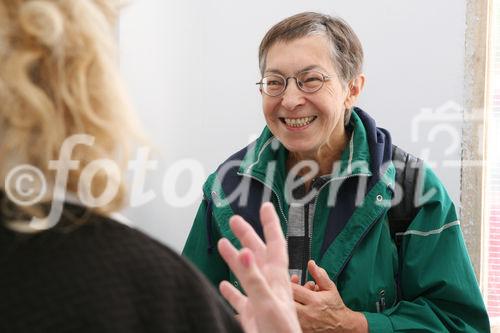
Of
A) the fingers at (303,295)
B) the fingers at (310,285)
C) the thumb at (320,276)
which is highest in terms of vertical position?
the thumb at (320,276)

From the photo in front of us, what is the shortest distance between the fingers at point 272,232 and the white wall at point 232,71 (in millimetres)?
2015

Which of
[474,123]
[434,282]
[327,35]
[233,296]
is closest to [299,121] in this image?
[327,35]

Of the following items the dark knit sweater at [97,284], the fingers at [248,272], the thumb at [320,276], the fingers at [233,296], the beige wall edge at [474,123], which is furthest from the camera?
the beige wall edge at [474,123]

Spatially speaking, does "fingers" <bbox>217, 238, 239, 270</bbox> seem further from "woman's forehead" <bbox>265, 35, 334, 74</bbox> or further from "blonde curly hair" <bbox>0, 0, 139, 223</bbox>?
"woman's forehead" <bbox>265, 35, 334, 74</bbox>

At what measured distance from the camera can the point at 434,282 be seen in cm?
173

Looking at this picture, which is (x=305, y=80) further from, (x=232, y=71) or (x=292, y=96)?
(x=232, y=71)

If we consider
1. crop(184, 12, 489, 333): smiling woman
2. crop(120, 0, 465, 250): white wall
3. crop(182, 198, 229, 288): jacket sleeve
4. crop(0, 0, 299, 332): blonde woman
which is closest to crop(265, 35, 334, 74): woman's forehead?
crop(184, 12, 489, 333): smiling woman

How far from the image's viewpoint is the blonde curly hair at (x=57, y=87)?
0.66m

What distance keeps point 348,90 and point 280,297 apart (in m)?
1.16

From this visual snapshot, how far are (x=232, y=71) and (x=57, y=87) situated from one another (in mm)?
2349

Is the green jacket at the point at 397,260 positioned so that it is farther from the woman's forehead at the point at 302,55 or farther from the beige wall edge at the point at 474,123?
the beige wall edge at the point at 474,123

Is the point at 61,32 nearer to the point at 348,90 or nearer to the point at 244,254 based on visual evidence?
the point at 244,254

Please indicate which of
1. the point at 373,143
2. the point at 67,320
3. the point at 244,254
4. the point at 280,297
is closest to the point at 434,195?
the point at 373,143

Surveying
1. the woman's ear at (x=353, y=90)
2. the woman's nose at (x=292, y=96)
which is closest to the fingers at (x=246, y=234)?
the woman's nose at (x=292, y=96)
